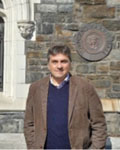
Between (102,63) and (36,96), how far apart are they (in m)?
3.68

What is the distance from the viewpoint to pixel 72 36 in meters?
6.29


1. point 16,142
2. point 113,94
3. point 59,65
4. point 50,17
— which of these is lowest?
point 16,142

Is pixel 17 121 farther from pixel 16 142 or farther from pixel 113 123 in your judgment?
pixel 113 123

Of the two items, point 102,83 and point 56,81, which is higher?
point 56,81

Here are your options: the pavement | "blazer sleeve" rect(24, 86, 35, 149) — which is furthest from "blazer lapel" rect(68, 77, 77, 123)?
the pavement

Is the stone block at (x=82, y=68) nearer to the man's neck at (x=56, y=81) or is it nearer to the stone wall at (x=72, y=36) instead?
the stone wall at (x=72, y=36)

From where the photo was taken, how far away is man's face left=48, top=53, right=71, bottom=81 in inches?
104

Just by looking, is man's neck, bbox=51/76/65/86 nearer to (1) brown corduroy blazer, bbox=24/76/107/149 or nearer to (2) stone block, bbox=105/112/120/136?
(1) brown corduroy blazer, bbox=24/76/107/149

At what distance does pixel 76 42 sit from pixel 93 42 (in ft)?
0.91

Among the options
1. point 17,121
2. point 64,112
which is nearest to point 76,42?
point 17,121

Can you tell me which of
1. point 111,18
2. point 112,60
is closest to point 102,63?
point 112,60

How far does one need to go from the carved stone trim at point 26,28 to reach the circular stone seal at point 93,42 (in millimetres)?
705

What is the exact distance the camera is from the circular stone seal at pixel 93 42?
629cm

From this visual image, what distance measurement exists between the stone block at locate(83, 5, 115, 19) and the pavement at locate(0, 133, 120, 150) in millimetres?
1932
